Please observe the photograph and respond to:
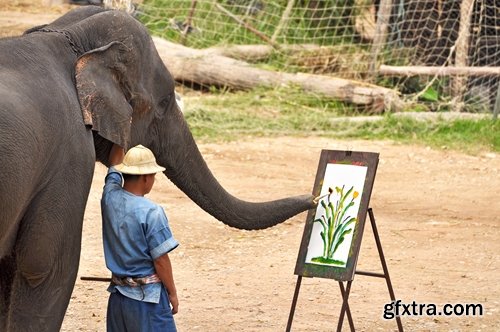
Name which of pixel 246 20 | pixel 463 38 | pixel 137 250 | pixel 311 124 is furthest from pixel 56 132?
pixel 246 20

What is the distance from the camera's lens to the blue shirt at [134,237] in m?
5.41

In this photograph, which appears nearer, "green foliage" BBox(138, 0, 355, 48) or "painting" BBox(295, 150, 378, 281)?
"painting" BBox(295, 150, 378, 281)

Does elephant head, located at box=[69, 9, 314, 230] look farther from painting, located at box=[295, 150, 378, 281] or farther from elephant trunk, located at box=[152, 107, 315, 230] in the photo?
painting, located at box=[295, 150, 378, 281]

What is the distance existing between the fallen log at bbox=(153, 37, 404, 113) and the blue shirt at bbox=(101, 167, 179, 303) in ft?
32.9

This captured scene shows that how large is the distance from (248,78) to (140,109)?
1008cm

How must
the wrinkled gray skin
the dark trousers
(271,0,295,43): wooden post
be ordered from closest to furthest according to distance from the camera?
the wrinkled gray skin → the dark trousers → (271,0,295,43): wooden post

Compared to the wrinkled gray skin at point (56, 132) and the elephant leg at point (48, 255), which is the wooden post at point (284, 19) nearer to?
the wrinkled gray skin at point (56, 132)

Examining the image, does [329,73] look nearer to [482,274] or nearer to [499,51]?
[499,51]

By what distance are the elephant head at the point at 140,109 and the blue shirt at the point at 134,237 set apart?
393 millimetres

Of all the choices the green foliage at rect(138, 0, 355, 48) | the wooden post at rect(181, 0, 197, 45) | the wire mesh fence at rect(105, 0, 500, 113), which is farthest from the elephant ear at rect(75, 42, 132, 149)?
the wooden post at rect(181, 0, 197, 45)

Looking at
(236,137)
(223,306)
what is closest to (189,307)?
(223,306)

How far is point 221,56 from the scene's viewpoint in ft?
54.8

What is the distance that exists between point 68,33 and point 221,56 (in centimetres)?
1090

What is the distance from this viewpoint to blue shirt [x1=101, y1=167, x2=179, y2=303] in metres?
5.41
